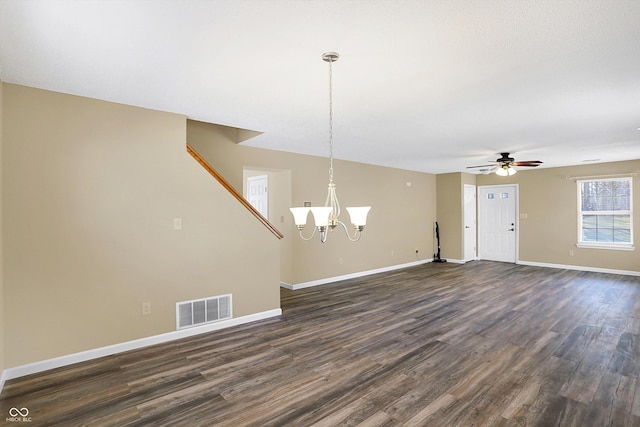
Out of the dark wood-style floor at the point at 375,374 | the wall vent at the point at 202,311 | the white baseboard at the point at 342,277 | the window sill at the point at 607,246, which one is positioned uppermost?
the window sill at the point at 607,246

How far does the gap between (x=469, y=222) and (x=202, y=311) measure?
288 inches

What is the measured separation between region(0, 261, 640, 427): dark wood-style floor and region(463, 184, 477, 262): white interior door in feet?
12.9

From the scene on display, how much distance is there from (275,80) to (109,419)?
270 centimetres

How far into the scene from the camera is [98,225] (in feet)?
9.94

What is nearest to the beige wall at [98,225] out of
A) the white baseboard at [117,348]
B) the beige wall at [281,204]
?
the white baseboard at [117,348]

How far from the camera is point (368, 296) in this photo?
5.17 meters

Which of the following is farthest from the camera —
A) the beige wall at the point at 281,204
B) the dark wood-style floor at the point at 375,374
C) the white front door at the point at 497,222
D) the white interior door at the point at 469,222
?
the white interior door at the point at 469,222

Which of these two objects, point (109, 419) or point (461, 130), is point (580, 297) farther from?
point (109, 419)

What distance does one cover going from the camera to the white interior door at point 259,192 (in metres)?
6.25

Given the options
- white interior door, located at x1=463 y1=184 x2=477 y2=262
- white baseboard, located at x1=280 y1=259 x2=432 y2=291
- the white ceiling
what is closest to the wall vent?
white baseboard, located at x1=280 y1=259 x2=432 y2=291

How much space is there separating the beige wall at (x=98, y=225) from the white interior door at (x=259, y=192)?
2.39 meters

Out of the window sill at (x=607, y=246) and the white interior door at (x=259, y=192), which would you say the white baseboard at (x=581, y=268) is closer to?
the window sill at (x=607, y=246)

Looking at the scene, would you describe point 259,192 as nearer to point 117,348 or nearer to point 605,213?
point 117,348

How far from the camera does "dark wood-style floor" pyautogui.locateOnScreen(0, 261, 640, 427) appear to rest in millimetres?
2172
